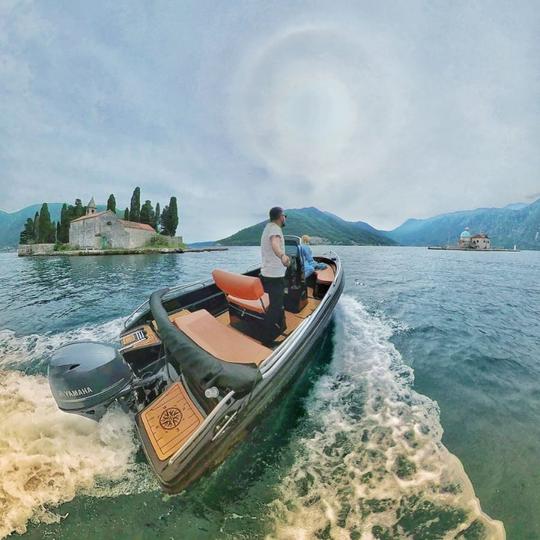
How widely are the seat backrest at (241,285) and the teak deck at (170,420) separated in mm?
1531

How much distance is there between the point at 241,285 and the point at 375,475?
115 inches

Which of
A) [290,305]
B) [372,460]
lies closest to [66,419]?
[372,460]

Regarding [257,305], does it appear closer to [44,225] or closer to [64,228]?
[64,228]

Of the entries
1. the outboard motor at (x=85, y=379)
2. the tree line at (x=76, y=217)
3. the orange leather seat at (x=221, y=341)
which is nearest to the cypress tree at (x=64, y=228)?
the tree line at (x=76, y=217)

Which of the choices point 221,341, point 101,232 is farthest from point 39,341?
point 101,232

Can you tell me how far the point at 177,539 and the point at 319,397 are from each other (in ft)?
9.41

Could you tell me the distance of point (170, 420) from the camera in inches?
116

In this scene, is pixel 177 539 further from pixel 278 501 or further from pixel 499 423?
pixel 499 423

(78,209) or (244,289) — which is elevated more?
(78,209)

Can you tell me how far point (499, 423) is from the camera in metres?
4.07

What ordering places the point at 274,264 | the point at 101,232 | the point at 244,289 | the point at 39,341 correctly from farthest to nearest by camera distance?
the point at 101,232 < the point at 39,341 < the point at 274,264 < the point at 244,289

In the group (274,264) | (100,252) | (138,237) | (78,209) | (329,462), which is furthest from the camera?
(78,209)

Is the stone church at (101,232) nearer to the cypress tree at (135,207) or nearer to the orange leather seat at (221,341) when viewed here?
the cypress tree at (135,207)

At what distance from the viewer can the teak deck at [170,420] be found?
8.85ft
